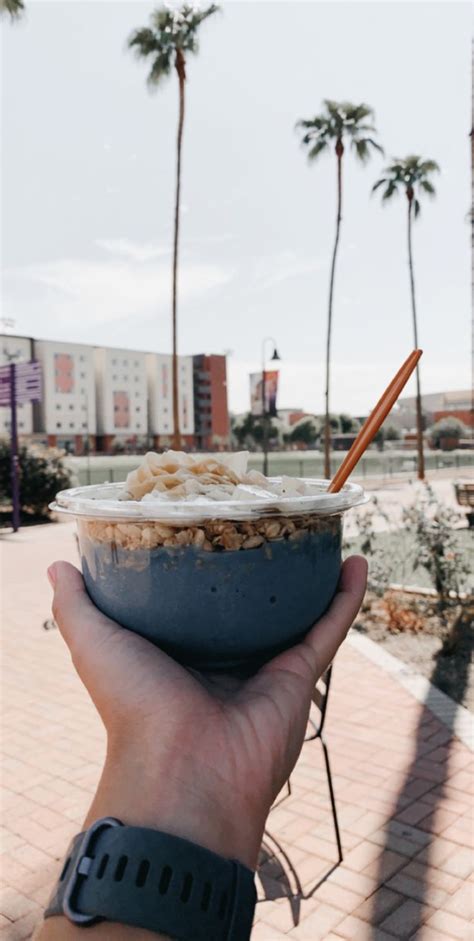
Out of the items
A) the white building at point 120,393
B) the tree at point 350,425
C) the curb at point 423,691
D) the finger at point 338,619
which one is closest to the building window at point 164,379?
the white building at point 120,393

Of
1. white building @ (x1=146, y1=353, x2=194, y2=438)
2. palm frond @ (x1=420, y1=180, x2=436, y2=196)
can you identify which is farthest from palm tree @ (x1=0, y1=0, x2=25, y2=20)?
white building @ (x1=146, y1=353, x2=194, y2=438)

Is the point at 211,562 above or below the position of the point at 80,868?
above

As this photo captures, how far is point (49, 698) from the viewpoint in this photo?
532 cm

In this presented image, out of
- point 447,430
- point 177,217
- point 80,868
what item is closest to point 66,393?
point 447,430

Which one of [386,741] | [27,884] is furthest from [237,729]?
[386,741]

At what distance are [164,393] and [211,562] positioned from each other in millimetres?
96445

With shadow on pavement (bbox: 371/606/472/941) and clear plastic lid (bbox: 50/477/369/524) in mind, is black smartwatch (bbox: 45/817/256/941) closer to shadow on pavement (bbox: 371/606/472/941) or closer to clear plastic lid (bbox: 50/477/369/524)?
clear plastic lid (bbox: 50/477/369/524)

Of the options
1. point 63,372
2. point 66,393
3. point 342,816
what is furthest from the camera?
point 66,393

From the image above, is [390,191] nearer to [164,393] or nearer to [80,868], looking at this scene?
[80,868]

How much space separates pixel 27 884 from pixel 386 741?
2.16 m

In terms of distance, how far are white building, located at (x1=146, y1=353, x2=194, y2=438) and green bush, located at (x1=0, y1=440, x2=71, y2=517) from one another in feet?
251

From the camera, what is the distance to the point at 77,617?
1.44 meters

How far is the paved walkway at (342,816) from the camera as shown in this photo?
2.85 m

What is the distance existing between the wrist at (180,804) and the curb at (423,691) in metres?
3.35
